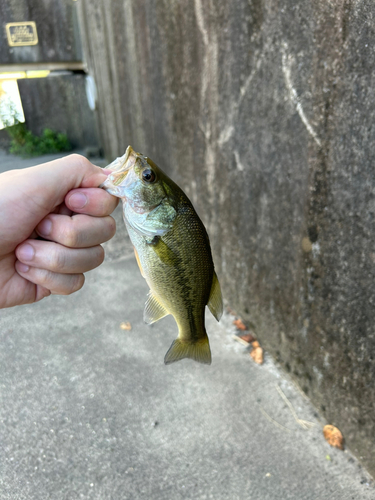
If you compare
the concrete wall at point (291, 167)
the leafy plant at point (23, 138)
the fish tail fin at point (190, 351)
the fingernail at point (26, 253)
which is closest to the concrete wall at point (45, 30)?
the leafy plant at point (23, 138)

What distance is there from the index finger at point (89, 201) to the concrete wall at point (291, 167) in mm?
1228

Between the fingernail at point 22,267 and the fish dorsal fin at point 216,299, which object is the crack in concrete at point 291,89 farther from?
the fingernail at point 22,267

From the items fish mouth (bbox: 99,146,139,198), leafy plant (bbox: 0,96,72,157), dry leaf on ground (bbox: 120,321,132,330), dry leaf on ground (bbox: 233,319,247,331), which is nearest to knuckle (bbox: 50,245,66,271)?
fish mouth (bbox: 99,146,139,198)

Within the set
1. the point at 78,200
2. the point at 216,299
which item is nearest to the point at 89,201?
the point at 78,200

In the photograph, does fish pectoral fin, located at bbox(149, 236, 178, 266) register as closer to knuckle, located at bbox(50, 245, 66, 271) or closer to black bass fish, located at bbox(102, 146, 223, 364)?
black bass fish, located at bbox(102, 146, 223, 364)

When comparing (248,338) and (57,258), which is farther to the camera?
(248,338)

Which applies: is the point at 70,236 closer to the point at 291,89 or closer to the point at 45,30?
the point at 291,89

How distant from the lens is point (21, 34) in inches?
318

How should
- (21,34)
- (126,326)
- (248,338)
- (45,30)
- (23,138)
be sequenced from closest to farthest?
(248,338)
(126,326)
(21,34)
(45,30)
(23,138)

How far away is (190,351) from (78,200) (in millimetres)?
762

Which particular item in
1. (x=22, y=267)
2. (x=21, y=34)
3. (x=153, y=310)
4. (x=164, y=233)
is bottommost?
(x=153, y=310)

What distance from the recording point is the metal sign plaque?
26.2ft

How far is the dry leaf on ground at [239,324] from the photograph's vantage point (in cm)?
335

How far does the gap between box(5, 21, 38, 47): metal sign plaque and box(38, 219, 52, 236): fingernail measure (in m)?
8.29
